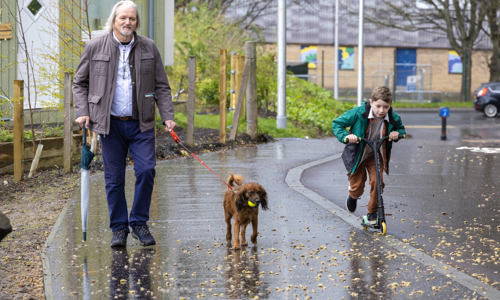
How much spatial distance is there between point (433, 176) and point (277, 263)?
247 inches

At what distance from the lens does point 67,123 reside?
11266 millimetres

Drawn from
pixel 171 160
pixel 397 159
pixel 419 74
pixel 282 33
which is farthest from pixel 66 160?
pixel 419 74

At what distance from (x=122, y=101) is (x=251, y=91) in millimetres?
9393

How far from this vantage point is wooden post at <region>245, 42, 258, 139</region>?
52.3 ft

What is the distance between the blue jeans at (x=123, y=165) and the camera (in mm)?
6930

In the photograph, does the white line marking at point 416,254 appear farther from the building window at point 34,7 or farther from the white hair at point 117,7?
the building window at point 34,7

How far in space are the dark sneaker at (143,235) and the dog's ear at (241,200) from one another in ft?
2.46

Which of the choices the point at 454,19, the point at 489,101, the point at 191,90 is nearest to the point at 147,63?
the point at 191,90

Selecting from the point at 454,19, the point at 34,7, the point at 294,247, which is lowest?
the point at 294,247

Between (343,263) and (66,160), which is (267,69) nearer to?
(66,160)

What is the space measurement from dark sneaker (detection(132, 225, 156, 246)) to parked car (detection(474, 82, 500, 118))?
26564mm

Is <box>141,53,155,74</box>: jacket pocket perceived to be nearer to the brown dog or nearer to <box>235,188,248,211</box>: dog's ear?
the brown dog

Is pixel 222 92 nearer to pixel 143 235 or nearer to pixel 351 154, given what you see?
pixel 351 154

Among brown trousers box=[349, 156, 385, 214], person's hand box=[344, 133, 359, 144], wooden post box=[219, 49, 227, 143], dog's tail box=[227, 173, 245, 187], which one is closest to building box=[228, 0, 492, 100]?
wooden post box=[219, 49, 227, 143]
